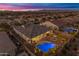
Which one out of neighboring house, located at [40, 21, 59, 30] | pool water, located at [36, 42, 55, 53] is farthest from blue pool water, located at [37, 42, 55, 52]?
neighboring house, located at [40, 21, 59, 30]

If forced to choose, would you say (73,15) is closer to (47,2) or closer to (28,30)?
(47,2)

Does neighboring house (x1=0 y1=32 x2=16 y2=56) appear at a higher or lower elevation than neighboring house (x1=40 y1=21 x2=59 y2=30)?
lower

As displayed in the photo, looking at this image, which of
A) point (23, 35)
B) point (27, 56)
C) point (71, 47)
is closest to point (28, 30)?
point (23, 35)

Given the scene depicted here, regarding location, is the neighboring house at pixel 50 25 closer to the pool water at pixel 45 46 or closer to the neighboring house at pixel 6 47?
the pool water at pixel 45 46

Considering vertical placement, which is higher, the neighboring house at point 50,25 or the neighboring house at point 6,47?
the neighboring house at point 50,25

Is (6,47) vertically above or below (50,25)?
below

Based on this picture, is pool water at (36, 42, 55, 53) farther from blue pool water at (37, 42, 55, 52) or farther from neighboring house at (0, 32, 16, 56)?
neighboring house at (0, 32, 16, 56)

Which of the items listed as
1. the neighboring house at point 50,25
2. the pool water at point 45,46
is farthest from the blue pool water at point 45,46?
the neighboring house at point 50,25

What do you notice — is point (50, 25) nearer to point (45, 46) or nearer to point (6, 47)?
point (45, 46)

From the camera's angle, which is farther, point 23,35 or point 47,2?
point 47,2

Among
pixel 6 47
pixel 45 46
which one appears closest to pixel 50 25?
pixel 45 46

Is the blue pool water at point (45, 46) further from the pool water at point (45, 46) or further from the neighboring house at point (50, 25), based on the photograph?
the neighboring house at point (50, 25)
